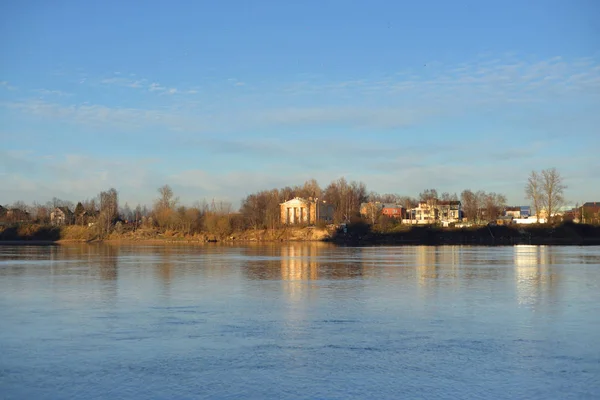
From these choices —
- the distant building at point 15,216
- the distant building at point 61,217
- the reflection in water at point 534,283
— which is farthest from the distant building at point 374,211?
the reflection in water at point 534,283

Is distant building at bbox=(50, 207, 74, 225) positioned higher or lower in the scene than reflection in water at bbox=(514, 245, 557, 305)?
higher

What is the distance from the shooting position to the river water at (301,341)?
995 centimetres

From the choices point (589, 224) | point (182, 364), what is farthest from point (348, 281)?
point (589, 224)

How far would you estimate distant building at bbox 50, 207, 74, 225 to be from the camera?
130 metres

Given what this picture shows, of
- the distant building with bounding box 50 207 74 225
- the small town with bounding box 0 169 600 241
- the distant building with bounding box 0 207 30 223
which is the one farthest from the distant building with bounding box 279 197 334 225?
the distant building with bounding box 0 207 30 223

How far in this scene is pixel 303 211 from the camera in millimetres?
121750

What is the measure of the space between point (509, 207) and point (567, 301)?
166m

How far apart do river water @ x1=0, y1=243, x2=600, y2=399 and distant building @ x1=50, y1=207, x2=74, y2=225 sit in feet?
367

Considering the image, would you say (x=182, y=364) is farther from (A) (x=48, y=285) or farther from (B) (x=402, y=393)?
(A) (x=48, y=285)

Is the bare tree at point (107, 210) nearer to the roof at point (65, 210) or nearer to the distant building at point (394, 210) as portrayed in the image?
the roof at point (65, 210)

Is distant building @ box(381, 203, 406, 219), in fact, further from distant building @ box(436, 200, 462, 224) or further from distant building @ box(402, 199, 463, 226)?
distant building @ box(436, 200, 462, 224)

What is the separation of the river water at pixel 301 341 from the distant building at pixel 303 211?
312ft

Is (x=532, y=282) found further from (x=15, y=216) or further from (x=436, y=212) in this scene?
(x=15, y=216)

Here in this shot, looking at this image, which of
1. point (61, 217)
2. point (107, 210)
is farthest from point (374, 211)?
point (61, 217)
